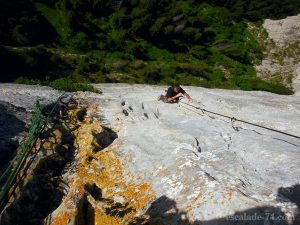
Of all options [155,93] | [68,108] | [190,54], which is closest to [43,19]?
[190,54]

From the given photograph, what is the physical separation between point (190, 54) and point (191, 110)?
17.6 metres

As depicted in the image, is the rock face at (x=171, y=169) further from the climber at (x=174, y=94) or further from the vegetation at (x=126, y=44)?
the vegetation at (x=126, y=44)

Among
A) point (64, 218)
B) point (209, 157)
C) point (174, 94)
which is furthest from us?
point (174, 94)

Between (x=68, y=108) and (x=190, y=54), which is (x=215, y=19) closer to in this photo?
(x=190, y=54)

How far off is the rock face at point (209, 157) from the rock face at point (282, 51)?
644 inches

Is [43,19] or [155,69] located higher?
[43,19]

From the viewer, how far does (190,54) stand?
29.7 m

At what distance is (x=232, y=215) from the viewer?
5.95 m

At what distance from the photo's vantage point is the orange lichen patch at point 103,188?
261 inches

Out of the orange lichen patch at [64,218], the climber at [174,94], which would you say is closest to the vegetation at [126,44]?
the climber at [174,94]

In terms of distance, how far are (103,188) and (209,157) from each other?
9.41 ft

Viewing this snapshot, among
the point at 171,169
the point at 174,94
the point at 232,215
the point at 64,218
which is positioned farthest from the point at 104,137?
the point at 174,94

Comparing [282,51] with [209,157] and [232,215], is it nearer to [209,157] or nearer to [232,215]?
[209,157]

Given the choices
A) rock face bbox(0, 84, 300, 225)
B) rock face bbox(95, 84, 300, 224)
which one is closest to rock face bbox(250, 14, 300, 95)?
rock face bbox(95, 84, 300, 224)
